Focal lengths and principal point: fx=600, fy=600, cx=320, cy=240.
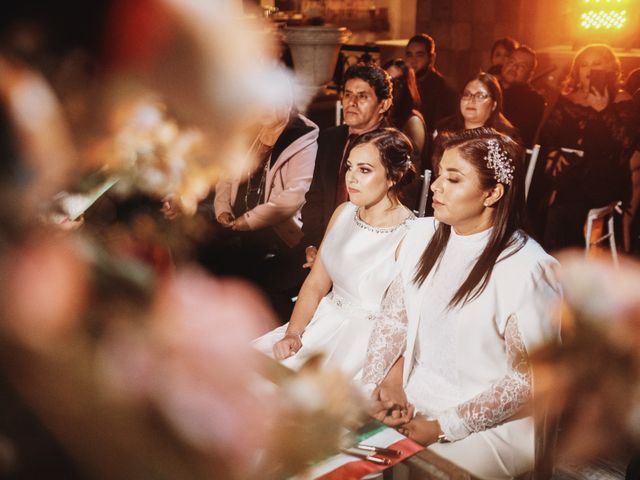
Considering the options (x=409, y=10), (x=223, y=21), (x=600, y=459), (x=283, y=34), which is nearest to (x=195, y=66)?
(x=223, y=21)

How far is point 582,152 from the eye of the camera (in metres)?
3.28

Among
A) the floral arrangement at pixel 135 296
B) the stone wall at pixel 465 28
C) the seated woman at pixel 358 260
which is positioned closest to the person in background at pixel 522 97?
the seated woman at pixel 358 260

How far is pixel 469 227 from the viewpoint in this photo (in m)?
1.64

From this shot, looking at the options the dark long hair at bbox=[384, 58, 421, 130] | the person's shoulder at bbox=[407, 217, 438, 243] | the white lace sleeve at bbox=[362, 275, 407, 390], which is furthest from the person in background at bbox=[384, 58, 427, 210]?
the white lace sleeve at bbox=[362, 275, 407, 390]

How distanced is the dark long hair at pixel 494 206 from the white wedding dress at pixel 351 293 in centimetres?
44

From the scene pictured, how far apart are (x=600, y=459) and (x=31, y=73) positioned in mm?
2166

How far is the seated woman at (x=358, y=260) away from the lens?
6.41 feet

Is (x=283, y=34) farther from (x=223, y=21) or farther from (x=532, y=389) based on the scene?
(x=223, y=21)

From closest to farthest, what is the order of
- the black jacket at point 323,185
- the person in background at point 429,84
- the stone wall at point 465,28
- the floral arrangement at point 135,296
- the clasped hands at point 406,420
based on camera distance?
1. the floral arrangement at point 135,296
2. the clasped hands at point 406,420
3. the black jacket at point 323,185
4. the person in background at point 429,84
5. the stone wall at point 465,28

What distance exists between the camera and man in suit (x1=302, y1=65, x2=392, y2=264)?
2.58 meters

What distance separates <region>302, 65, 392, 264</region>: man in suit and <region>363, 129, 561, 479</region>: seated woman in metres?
0.98

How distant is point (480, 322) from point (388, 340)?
0.32 meters

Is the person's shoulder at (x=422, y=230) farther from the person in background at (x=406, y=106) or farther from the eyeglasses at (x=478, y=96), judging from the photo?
the eyeglasses at (x=478, y=96)

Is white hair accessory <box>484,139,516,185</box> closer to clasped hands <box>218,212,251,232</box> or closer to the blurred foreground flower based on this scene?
the blurred foreground flower
